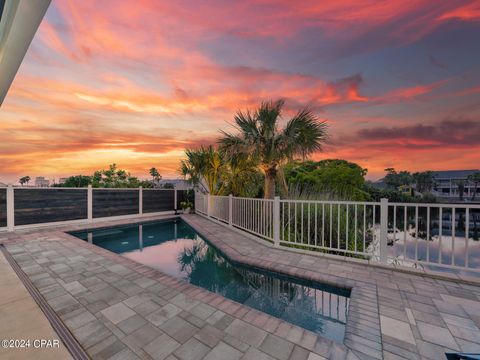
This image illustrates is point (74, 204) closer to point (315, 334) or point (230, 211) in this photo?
point (230, 211)

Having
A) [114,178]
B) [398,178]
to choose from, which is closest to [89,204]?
[114,178]

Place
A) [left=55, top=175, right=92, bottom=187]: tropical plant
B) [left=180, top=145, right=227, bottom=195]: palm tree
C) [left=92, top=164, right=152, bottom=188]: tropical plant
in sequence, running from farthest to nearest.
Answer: [left=55, top=175, right=92, bottom=187]: tropical plant < [left=92, top=164, right=152, bottom=188]: tropical plant < [left=180, top=145, right=227, bottom=195]: palm tree

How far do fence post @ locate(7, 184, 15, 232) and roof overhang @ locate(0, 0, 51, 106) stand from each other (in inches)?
257

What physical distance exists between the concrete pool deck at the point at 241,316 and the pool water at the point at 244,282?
174mm

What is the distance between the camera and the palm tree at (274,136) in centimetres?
528

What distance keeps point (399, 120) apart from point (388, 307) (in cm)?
694

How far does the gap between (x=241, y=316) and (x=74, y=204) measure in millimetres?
8610

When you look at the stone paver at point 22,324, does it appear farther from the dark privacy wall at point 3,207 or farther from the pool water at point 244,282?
the dark privacy wall at point 3,207

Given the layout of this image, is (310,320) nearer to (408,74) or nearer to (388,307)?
(388,307)

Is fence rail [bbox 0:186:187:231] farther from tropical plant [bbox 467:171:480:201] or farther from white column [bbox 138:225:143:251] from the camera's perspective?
tropical plant [bbox 467:171:480:201]

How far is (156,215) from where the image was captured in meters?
10.1

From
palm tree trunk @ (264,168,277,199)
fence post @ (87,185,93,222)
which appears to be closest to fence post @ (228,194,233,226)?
palm tree trunk @ (264,168,277,199)

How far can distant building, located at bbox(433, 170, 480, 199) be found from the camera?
3328cm

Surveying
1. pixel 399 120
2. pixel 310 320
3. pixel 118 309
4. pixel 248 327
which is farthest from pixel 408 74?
pixel 118 309
